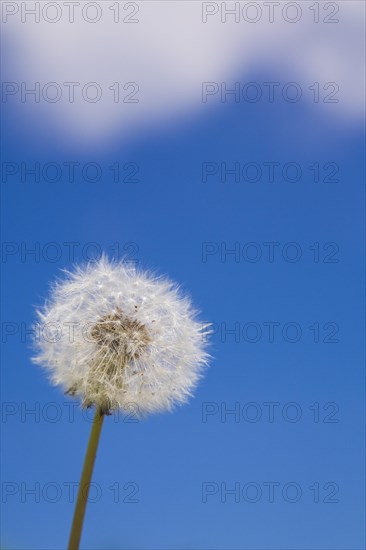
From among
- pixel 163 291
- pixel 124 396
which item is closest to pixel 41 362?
pixel 124 396

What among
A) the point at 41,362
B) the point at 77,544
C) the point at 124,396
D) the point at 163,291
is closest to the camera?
the point at 77,544

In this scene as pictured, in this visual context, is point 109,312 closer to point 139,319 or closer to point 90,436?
point 139,319

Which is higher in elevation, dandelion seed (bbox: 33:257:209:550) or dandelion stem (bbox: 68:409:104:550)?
dandelion seed (bbox: 33:257:209:550)

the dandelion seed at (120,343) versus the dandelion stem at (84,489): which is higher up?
the dandelion seed at (120,343)

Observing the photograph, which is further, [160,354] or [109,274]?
[109,274]
